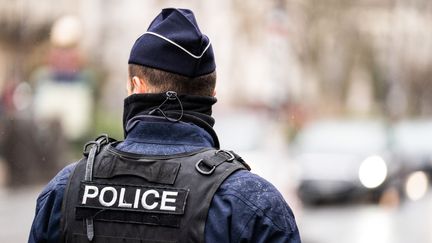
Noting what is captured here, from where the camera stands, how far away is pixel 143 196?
3.16 meters

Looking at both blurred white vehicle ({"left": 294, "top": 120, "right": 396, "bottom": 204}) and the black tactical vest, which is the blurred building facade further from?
the black tactical vest

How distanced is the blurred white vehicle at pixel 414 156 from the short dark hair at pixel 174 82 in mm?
19450

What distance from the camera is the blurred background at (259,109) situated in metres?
16.0

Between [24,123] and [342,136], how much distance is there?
653 cm

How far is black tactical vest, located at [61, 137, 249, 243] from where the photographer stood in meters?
3.10

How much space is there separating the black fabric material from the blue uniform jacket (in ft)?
0.08

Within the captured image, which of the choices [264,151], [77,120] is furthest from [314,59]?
[264,151]

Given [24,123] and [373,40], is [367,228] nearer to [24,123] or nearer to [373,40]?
[24,123]

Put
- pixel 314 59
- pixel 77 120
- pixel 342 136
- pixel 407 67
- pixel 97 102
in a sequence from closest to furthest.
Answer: pixel 342 136 < pixel 77 120 < pixel 97 102 < pixel 314 59 < pixel 407 67

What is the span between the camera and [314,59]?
4869 centimetres

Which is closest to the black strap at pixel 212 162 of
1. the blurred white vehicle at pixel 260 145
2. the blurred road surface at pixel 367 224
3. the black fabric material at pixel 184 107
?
the black fabric material at pixel 184 107

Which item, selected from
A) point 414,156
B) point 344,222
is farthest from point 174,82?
point 414,156

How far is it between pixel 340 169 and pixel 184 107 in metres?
17.8

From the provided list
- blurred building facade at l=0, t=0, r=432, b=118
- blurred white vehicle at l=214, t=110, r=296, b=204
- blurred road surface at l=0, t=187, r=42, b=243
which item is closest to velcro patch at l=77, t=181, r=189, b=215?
blurred building facade at l=0, t=0, r=432, b=118
